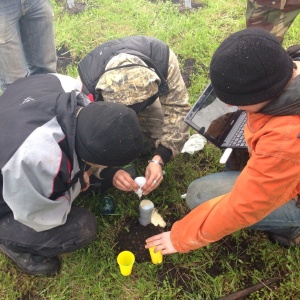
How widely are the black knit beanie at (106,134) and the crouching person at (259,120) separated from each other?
0.48 metres

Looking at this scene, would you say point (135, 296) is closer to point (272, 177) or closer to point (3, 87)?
point (272, 177)

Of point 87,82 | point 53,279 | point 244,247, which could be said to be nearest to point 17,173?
point 87,82

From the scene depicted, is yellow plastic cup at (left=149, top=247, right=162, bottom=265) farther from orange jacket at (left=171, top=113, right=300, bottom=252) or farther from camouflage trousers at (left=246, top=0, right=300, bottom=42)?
camouflage trousers at (left=246, top=0, right=300, bottom=42)

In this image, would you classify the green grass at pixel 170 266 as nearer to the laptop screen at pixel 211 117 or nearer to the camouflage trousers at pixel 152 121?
the camouflage trousers at pixel 152 121

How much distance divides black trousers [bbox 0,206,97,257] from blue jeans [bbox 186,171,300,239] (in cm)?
78

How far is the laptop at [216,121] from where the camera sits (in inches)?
103

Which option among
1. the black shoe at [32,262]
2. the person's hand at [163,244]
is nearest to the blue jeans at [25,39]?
the black shoe at [32,262]

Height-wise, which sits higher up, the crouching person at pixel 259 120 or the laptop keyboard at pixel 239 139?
the crouching person at pixel 259 120

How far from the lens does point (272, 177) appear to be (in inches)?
63.1

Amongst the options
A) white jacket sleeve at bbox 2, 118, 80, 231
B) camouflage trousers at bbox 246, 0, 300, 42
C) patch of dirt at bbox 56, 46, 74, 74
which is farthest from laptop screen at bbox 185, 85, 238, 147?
patch of dirt at bbox 56, 46, 74, 74

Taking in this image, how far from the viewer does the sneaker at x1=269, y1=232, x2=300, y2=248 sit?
2.51m

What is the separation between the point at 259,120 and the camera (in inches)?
65.9

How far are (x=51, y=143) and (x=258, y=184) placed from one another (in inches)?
40.3

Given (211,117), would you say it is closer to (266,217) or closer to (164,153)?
(164,153)
